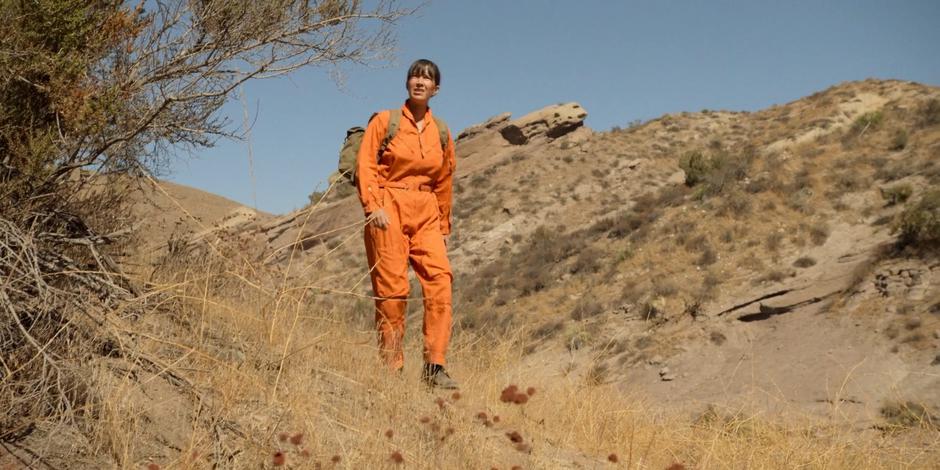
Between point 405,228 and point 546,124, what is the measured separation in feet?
86.6

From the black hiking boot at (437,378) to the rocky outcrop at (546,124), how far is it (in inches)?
1033

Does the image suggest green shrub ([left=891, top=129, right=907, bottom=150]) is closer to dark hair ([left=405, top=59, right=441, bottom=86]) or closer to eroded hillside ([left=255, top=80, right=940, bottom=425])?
eroded hillside ([left=255, top=80, right=940, bottom=425])

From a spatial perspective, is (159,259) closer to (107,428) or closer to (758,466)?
(107,428)

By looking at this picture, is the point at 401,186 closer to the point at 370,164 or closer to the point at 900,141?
the point at 370,164

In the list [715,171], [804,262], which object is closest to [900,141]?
[715,171]

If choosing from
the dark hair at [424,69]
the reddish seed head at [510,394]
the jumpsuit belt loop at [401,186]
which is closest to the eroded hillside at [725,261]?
the jumpsuit belt loop at [401,186]

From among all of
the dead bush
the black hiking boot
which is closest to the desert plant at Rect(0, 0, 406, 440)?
the black hiking boot

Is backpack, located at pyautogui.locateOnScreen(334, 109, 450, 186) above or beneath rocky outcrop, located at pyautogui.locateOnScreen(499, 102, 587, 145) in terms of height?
beneath

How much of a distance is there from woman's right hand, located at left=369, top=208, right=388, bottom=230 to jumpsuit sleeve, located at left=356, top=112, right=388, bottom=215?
6cm

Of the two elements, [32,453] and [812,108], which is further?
[812,108]

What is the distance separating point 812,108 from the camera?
24.6m

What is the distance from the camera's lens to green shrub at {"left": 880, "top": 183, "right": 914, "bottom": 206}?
12992mm

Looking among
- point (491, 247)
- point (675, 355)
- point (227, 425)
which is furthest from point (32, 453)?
point (491, 247)

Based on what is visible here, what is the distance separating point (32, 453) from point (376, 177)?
2278 millimetres
